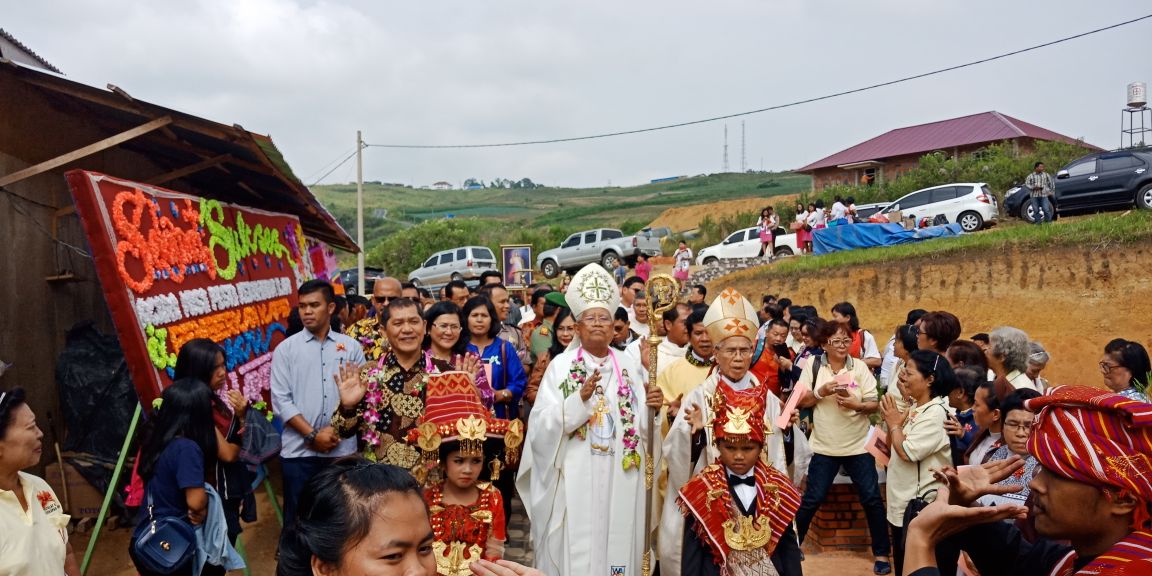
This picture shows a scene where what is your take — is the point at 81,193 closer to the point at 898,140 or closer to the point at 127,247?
the point at 127,247

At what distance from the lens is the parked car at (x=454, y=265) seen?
28.2m

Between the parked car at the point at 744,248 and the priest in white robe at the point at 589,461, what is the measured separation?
19.5 m

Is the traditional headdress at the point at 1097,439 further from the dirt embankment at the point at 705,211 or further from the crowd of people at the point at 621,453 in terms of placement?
the dirt embankment at the point at 705,211

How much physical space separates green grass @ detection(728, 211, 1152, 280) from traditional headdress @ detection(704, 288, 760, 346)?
13.8 meters

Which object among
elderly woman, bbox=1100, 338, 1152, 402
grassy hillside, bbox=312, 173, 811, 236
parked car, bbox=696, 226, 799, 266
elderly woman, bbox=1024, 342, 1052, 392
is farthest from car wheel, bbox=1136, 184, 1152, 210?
grassy hillside, bbox=312, 173, 811, 236

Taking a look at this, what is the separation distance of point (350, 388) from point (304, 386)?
0.89m

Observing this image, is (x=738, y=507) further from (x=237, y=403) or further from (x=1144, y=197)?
(x=1144, y=197)

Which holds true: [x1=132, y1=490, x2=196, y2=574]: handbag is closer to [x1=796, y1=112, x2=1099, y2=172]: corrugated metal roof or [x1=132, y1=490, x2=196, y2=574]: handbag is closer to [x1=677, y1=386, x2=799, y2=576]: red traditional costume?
[x1=677, y1=386, x2=799, y2=576]: red traditional costume

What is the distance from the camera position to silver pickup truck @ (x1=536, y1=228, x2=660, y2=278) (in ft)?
91.0

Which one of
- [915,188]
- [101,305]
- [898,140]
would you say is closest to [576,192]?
[898,140]

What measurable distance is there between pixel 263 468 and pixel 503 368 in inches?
79.2

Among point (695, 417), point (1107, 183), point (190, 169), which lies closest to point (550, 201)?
point (1107, 183)

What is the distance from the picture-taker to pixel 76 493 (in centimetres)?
629

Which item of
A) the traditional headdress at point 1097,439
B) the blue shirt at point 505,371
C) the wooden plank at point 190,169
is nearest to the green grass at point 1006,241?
the blue shirt at point 505,371
